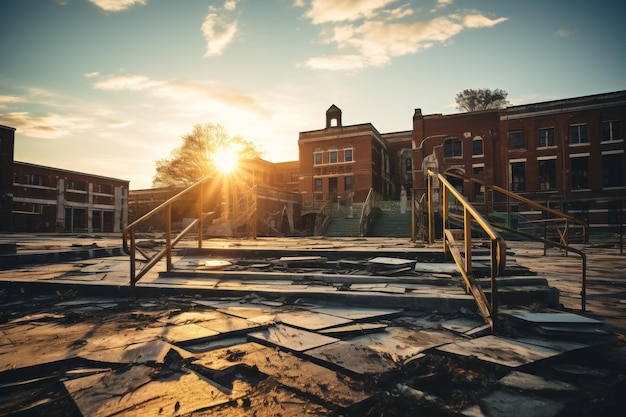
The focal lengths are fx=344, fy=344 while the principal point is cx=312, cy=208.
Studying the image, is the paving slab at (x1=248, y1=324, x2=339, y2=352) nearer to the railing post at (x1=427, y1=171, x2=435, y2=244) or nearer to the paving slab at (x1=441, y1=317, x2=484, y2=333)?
the paving slab at (x1=441, y1=317, x2=484, y2=333)

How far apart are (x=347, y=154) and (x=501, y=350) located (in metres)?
36.3

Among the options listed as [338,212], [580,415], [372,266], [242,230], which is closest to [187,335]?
[580,415]

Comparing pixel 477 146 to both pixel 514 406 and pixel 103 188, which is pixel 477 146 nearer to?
pixel 514 406

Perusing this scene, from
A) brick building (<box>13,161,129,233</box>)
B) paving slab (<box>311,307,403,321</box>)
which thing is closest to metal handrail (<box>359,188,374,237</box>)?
paving slab (<box>311,307,403,321</box>)

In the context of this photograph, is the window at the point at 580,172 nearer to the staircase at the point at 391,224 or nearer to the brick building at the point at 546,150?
the brick building at the point at 546,150

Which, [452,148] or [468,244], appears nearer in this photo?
[468,244]

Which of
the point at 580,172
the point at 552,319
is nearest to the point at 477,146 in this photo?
the point at 580,172

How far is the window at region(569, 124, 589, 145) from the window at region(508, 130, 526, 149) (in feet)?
12.5

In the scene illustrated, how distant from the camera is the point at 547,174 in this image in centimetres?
3122

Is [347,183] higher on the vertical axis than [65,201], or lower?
higher

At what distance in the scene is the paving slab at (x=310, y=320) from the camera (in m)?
3.22

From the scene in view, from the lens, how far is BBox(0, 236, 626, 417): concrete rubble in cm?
191

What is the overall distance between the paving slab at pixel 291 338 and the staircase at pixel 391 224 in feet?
63.4

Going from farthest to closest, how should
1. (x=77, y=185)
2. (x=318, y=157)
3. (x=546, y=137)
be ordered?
(x=77, y=185), (x=318, y=157), (x=546, y=137)
